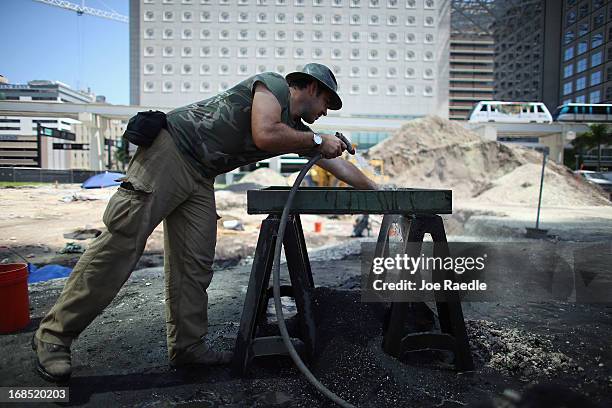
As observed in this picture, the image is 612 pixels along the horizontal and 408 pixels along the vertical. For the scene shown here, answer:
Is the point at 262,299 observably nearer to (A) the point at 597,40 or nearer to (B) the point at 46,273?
(B) the point at 46,273

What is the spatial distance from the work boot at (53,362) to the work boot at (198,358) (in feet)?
1.79

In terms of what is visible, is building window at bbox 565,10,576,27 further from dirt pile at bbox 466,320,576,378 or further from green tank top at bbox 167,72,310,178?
green tank top at bbox 167,72,310,178

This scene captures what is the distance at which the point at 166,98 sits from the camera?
49312mm

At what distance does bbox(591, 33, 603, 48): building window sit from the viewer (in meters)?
4.92

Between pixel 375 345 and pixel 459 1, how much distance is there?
11.5 m

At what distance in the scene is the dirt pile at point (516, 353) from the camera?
7.83ft

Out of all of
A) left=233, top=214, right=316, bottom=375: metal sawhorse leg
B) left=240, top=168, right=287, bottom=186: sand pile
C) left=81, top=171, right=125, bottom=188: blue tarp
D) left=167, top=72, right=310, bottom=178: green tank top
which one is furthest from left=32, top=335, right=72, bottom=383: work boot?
left=240, top=168, right=287, bottom=186: sand pile

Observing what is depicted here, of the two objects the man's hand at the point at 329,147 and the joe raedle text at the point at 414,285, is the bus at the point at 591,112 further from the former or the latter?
the man's hand at the point at 329,147

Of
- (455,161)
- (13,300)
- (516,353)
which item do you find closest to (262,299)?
(516,353)

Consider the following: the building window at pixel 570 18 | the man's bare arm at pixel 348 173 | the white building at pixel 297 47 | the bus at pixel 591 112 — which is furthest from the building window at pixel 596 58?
the white building at pixel 297 47

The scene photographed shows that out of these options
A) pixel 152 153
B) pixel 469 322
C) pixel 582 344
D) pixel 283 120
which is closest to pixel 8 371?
pixel 152 153

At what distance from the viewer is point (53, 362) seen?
2180 mm

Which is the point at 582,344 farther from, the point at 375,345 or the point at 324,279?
the point at 324,279

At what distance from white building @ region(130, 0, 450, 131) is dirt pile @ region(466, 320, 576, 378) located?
4092 cm
